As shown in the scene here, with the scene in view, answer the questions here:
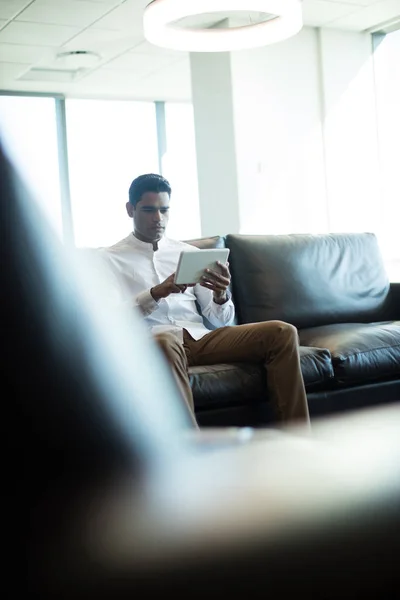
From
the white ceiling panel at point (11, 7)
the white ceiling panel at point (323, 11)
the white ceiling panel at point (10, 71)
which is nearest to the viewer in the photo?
the white ceiling panel at point (11, 7)

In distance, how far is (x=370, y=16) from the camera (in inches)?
253

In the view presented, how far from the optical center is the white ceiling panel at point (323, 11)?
5953 mm

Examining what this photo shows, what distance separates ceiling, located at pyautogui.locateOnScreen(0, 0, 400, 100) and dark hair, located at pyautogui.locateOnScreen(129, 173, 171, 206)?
3.11 m

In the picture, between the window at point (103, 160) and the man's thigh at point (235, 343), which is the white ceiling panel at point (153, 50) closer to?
the window at point (103, 160)

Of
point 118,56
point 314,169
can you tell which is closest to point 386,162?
point 314,169

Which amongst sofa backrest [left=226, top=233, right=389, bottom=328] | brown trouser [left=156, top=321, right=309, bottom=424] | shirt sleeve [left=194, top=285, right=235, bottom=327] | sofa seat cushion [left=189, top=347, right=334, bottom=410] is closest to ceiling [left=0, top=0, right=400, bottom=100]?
sofa backrest [left=226, top=233, right=389, bottom=328]

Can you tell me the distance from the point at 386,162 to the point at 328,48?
3.71ft

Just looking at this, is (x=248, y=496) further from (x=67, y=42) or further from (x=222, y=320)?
(x=67, y=42)

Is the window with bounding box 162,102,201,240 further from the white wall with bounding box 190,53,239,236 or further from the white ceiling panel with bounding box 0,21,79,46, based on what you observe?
the white ceiling panel with bounding box 0,21,79,46

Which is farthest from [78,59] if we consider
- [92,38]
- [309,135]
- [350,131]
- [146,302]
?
[146,302]

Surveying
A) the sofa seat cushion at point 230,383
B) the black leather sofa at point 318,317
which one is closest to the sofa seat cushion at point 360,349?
the black leather sofa at point 318,317

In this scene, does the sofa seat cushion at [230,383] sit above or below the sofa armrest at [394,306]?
below

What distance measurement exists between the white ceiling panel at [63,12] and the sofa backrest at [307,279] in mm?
3111

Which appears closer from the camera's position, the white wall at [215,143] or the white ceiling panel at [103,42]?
the white wall at [215,143]
